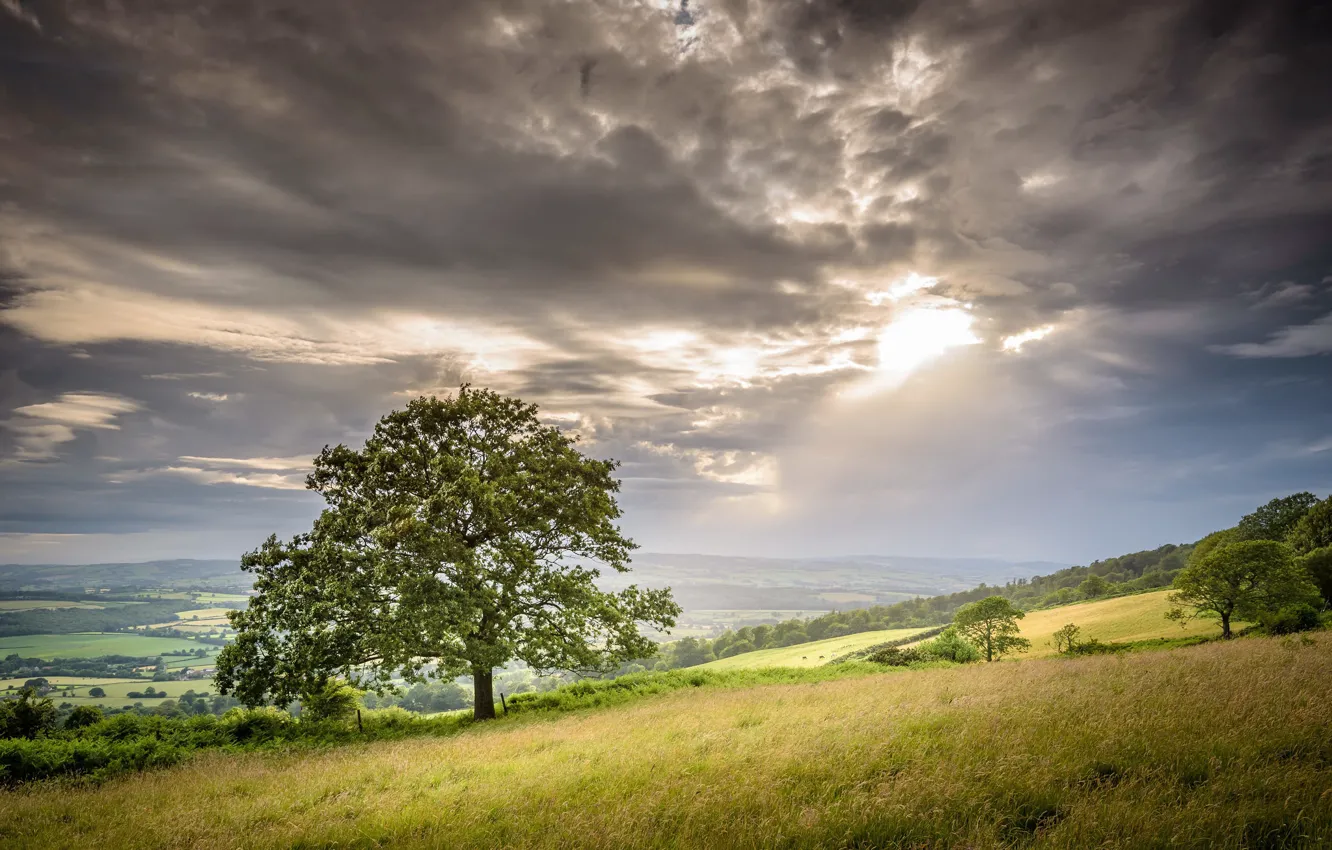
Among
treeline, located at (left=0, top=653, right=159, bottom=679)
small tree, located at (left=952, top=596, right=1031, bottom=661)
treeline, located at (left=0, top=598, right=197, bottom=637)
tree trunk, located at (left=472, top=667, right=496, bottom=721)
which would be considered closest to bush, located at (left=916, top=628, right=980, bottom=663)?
small tree, located at (left=952, top=596, right=1031, bottom=661)

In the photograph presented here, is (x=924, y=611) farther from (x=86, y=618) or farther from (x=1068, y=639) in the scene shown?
(x=86, y=618)

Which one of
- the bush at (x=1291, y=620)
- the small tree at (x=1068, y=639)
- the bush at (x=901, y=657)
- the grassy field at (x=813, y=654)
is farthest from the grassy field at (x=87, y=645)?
the bush at (x=1291, y=620)

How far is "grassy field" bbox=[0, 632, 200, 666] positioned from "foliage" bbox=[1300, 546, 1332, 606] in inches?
5020

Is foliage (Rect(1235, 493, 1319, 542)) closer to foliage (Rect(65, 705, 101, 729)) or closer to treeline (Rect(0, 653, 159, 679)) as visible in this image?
foliage (Rect(65, 705, 101, 729))

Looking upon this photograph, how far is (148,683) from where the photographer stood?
2579 inches

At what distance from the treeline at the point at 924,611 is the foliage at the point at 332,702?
8969 centimetres

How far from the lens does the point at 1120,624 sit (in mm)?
60094

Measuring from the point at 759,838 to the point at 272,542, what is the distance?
69.6 ft

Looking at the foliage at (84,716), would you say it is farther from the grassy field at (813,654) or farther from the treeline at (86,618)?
the treeline at (86,618)

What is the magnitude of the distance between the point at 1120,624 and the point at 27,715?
256 feet

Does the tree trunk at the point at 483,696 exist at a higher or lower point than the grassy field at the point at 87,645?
higher

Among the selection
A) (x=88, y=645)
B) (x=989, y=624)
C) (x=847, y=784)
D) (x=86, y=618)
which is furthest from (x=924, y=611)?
(x=86, y=618)

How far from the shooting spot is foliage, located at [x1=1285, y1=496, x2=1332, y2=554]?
218 ft

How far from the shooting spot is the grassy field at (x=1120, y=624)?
160 ft
